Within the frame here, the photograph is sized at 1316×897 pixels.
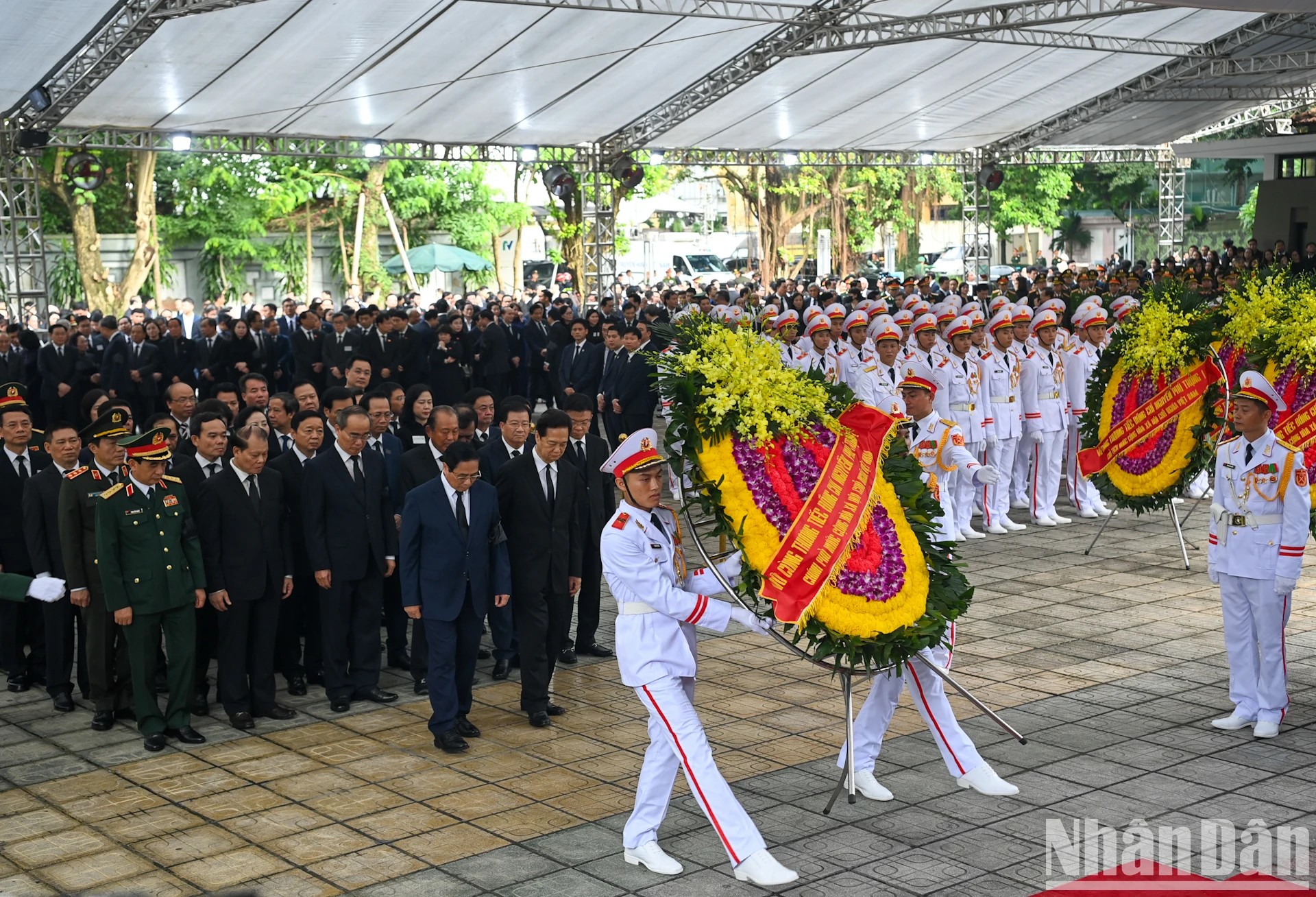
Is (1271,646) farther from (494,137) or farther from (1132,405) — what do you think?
(494,137)

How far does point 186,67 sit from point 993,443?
35.1ft

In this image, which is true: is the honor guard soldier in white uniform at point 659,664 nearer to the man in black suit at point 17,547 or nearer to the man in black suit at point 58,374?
the man in black suit at point 17,547

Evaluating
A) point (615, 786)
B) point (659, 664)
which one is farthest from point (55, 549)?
point (659, 664)

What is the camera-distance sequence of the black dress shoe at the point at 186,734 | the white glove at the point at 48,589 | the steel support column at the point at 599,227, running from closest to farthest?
the white glove at the point at 48,589
the black dress shoe at the point at 186,734
the steel support column at the point at 599,227

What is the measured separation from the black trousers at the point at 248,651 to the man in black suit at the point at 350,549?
31 cm

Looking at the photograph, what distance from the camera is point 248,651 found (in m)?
7.61

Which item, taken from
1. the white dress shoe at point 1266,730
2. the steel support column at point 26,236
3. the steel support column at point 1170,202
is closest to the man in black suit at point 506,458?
the white dress shoe at point 1266,730

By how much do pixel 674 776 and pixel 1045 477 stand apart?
8.03m

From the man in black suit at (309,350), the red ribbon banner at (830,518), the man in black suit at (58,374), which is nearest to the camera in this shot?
the red ribbon banner at (830,518)

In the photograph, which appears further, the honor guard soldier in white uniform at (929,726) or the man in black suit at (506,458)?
the man in black suit at (506,458)

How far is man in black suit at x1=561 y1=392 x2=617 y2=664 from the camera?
8.34m

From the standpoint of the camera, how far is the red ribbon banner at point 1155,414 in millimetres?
10188

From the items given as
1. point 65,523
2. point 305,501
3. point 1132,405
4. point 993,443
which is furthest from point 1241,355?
point 65,523
